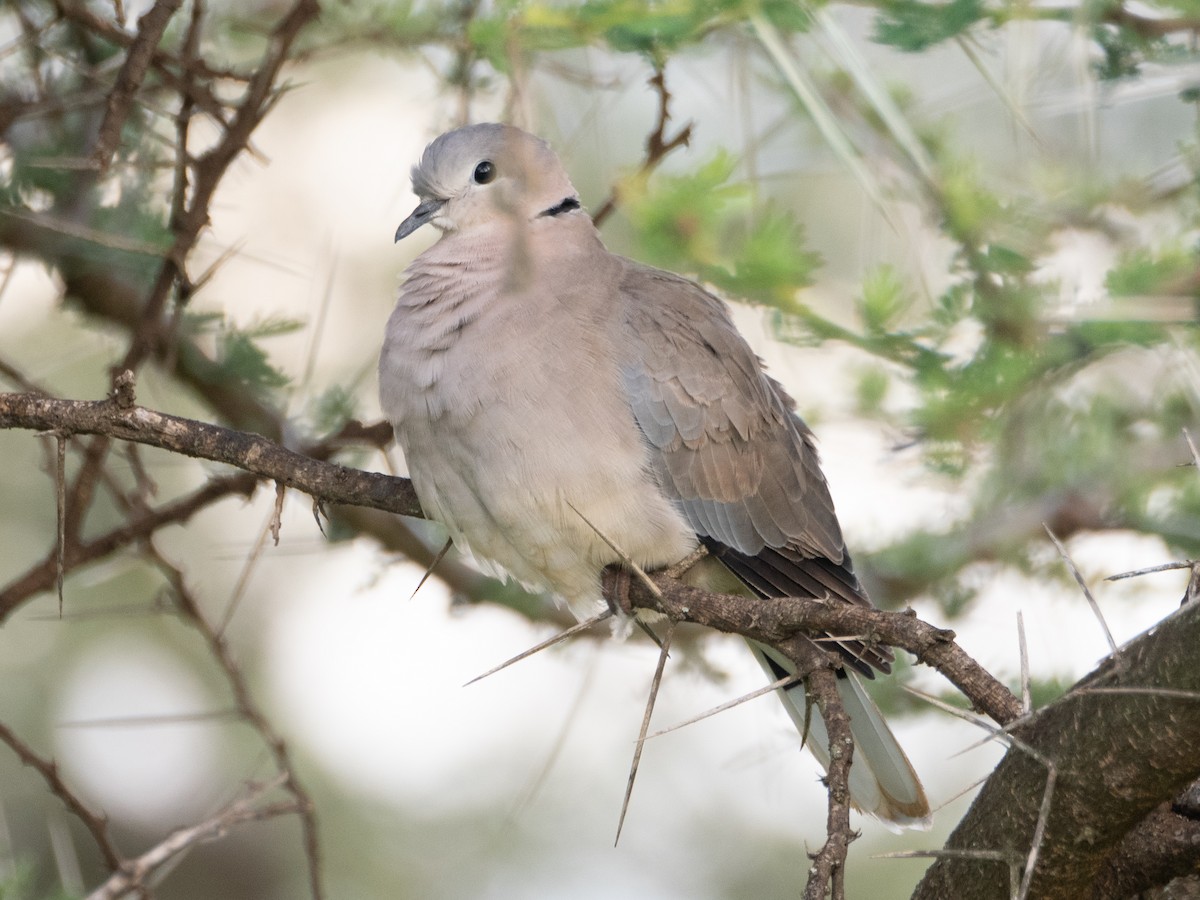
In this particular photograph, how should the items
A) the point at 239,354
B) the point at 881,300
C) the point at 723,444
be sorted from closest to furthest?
the point at 881,300
the point at 723,444
the point at 239,354

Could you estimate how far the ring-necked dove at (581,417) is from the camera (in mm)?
2713

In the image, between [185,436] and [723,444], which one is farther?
[723,444]

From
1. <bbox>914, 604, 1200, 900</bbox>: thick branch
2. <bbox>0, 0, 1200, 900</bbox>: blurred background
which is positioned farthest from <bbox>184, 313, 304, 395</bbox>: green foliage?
<bbox>914, 604, 1200, 900</bbox>: thick branch

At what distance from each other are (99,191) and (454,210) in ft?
3.32

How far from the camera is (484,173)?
3.09m

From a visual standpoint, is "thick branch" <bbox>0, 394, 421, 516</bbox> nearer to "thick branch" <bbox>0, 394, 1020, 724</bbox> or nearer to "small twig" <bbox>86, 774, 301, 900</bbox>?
"thick branch" <bbox>0, 394, 1020, 724</bbox>

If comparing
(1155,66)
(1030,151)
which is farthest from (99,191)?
(1155,66)

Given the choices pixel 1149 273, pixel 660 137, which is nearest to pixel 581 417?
pixel 660 137

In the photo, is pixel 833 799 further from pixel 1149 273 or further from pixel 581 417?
pixel 1149 273

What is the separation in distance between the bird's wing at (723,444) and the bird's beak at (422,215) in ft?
1.53

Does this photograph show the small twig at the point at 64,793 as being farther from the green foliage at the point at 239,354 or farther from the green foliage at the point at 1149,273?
the green foliage at the point at 1149,273

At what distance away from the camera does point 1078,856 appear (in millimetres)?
1759

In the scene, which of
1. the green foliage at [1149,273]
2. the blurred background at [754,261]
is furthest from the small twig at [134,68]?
the green foliage at [1149,273]

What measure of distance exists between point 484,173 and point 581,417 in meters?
0.71
